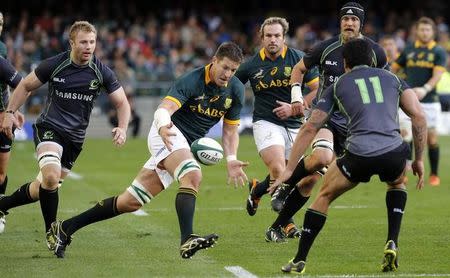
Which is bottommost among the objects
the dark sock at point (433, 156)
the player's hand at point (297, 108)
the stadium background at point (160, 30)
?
the stadium background at point (160, 30)

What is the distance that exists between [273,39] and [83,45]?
2.50 metres

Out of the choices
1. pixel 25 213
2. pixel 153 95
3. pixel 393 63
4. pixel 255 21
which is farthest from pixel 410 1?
pixel 25 213

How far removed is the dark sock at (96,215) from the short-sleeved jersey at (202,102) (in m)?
0.96

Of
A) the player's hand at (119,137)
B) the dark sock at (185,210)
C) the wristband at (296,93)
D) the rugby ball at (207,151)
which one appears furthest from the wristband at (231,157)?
the wristband at (296,93)

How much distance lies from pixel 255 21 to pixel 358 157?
94.7 feet

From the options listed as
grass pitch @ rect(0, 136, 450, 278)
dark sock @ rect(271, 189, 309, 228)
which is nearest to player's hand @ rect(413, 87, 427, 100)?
grass pitch @ rect(0, 136, 450, 278)

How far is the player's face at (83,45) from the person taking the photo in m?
10.6

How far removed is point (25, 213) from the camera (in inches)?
548

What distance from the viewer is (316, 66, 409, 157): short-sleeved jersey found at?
29.2 ft

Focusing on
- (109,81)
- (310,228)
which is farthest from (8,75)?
(310,228)

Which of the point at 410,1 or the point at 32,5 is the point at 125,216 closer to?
the point at 32,5

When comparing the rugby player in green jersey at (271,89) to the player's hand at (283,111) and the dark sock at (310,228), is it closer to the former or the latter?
the player's hand at (283,111)

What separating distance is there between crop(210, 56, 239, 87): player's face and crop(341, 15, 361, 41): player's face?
196 cm

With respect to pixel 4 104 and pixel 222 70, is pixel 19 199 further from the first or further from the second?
pixel 222 70
